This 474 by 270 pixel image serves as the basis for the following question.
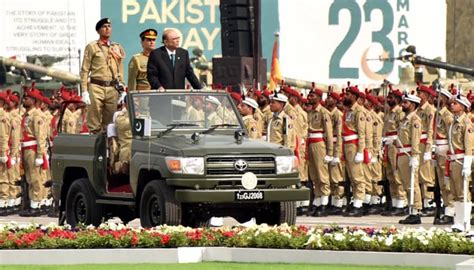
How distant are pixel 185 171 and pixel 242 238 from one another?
8.02ft

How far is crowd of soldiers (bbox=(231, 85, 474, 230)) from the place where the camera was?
29000mm

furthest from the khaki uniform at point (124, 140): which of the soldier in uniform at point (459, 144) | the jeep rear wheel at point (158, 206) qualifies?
the soldier in uniform at point (459, 144)

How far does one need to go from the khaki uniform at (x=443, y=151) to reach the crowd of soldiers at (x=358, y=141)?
4cm

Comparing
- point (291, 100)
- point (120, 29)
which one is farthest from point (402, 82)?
point (291, 100)

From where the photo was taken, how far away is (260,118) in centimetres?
3100

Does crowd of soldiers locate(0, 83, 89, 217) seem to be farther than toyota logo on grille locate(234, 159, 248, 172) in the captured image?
Yes

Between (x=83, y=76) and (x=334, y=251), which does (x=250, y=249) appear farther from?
(x=83, y=76)

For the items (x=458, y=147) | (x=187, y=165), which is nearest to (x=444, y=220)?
(x=458, y=147)

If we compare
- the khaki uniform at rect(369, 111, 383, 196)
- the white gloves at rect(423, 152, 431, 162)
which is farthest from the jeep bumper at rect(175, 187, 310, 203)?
the khaki uniform at rect(369, 111, 383, 196)

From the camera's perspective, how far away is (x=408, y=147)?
29.2 meters

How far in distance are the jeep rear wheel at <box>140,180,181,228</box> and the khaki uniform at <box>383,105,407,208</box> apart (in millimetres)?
8359

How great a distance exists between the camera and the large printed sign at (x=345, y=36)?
5278 centimetres

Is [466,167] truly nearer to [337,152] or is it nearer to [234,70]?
[337,152]

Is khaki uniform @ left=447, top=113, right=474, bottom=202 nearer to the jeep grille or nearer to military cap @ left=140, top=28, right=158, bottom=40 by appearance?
military cap @ left=140, top=28, right=158, bottom=40
